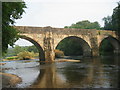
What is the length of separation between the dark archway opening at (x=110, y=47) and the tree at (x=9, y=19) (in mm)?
33589

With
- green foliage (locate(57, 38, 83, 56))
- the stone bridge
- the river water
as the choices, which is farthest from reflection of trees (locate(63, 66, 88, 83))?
green foliage (locate(57, 38, 83, 56))

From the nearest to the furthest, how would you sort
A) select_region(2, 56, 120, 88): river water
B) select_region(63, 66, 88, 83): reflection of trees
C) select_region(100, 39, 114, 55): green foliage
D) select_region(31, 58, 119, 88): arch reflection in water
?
select_region(31, 58, 119, 88): arch reflection in water < select_region(2, 56, 120, 88): river water < select_region(63, 66, 88, 83): reflection of trees < select_region(100, 39, 114, 55): green foliage

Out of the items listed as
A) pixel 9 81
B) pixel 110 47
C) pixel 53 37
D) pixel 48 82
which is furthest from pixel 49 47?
pixel 110 47

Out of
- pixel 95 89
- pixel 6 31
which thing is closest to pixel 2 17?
pixel 6 31

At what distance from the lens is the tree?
9560 millimetres

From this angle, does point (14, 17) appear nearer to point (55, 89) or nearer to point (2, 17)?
point (2, 17)

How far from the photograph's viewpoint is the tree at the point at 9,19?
9560 mm

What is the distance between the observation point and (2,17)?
9.35 meters

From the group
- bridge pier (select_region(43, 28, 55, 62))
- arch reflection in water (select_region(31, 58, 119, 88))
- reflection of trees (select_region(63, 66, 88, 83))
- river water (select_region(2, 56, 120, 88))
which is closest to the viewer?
arch reflection in water (select_region(31, 58, 119, 88))

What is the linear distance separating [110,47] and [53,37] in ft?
95.1

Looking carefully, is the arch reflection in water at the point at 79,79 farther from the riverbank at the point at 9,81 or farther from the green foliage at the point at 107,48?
the green foliage at the point at 107,48

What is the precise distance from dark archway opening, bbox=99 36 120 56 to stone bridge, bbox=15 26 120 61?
527cm

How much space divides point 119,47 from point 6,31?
4044cm

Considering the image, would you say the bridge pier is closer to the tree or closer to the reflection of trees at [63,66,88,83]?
the reflection of trees at [63,66,88,83]
